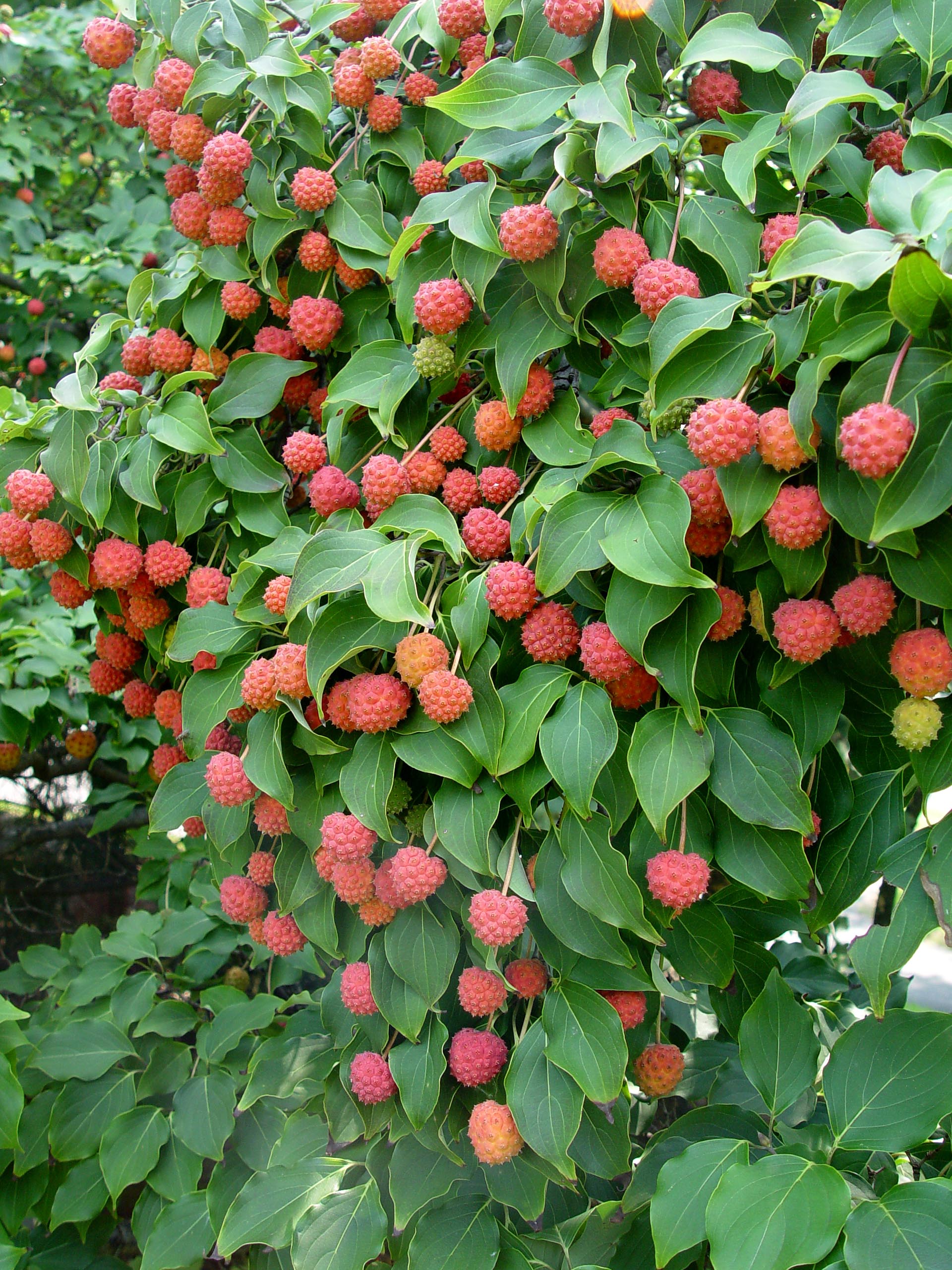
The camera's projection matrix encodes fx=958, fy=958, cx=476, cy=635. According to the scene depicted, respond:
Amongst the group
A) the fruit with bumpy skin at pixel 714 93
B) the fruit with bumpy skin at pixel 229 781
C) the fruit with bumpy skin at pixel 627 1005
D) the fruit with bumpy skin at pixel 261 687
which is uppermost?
the fruit with bumpy skin at pixel 714 93

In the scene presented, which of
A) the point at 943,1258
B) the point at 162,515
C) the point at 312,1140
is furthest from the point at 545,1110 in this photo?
the point at 162,515

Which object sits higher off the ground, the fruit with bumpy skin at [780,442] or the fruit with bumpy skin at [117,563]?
the fruit with bumpy skin at [780,442]

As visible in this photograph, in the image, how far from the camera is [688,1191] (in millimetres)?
1149

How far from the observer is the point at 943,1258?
1003mm

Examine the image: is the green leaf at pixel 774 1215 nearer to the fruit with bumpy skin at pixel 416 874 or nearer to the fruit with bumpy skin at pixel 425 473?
the fruit with bumpy skin at pixel 416 874

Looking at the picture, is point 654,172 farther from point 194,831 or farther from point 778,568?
point 194,831

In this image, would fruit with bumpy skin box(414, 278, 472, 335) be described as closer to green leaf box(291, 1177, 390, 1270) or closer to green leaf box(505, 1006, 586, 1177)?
green leaf box(505, 1006, 586, 1177)

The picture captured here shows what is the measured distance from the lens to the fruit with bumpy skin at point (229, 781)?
53.0 inches

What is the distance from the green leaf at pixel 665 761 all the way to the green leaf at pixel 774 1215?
408 millimetres

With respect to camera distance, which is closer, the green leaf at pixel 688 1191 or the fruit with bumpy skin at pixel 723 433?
the fruit with bumpy skin at pixel 723 433

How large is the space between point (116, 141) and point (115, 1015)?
11.8ft

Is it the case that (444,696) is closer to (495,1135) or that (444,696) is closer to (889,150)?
(495,1135)

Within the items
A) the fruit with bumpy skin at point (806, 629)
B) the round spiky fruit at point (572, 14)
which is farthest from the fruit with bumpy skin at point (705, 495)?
the round spiky fruit at point (572, 14)

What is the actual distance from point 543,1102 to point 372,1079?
28cm
